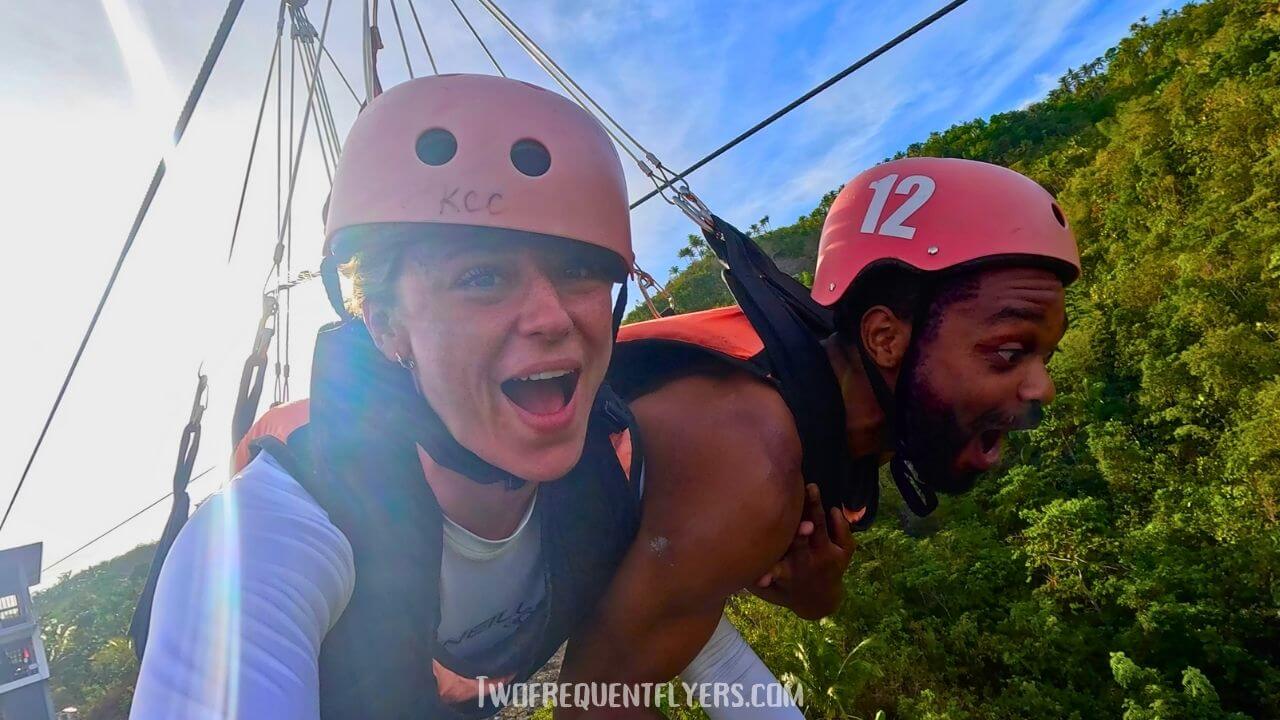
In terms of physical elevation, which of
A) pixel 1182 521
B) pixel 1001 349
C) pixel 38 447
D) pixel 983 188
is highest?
pixel 38 447

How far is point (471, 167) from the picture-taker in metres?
1.19

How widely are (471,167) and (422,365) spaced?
0.42m

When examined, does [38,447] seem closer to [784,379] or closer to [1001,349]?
[784,379]

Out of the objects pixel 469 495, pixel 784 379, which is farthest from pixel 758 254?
pixel 469 495

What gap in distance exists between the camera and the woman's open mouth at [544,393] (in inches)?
48.1

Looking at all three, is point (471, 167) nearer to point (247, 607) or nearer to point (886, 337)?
point (247, 607)

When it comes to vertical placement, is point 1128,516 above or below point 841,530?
below

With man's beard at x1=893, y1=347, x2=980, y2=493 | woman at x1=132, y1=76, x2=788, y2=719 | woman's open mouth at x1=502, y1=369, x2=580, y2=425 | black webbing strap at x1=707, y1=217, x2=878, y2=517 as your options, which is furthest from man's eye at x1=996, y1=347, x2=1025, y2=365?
woman's open mouth at x1=502, y1=369, x2=580, y2=425

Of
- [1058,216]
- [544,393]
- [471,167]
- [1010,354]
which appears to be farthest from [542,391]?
[1058,216]

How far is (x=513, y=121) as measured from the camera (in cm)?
125

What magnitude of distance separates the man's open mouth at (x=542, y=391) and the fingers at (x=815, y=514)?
37.9 inches

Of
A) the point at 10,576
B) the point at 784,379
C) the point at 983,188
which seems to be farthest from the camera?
the point at 10,576

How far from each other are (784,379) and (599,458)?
68 cm

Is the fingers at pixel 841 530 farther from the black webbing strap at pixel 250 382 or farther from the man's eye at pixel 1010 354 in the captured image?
the black webbing strap at pixel 250 382
